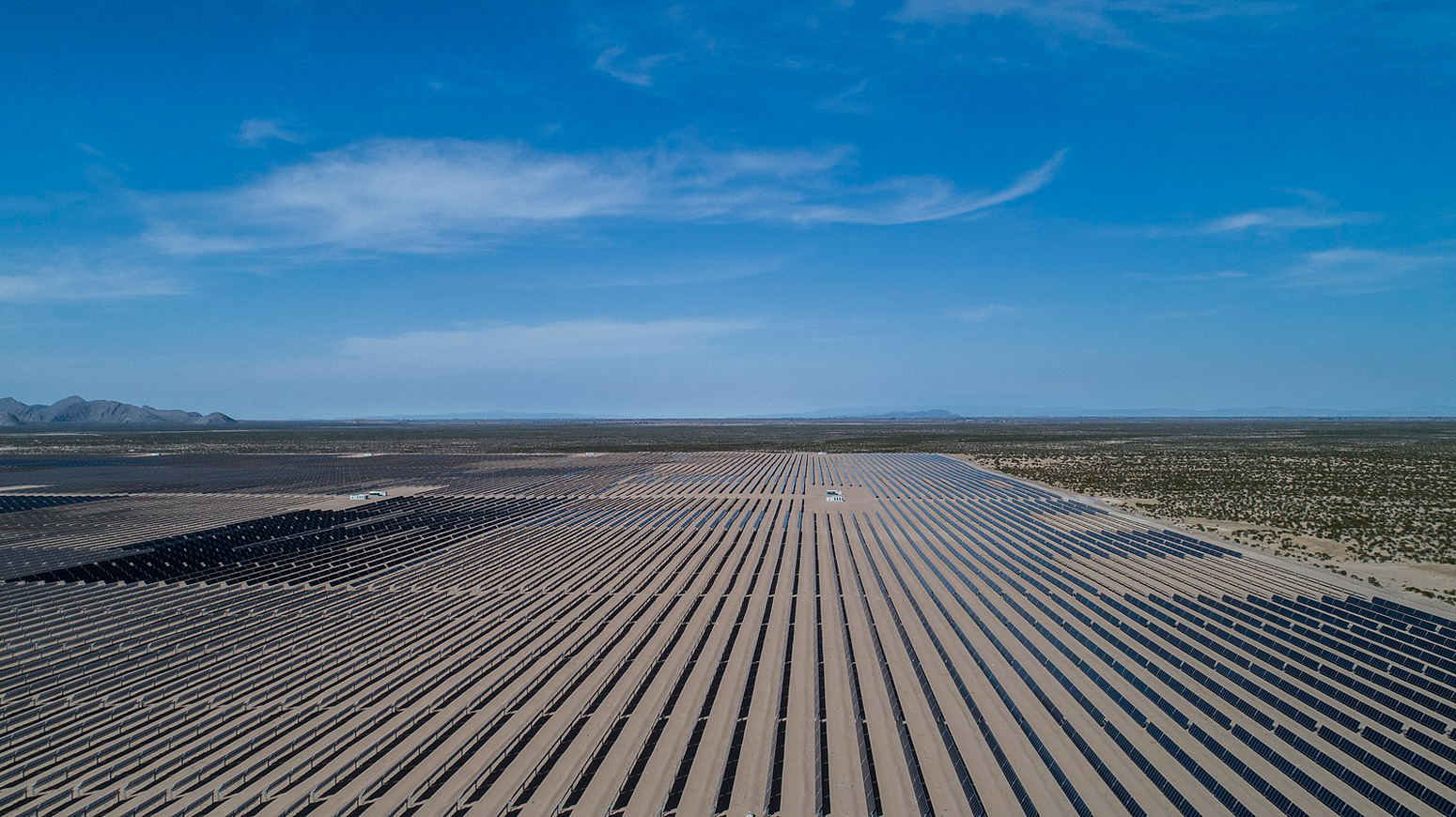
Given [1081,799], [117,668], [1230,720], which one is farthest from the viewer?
[117,668]

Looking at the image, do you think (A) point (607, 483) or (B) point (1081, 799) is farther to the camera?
(A) point (607, 483)

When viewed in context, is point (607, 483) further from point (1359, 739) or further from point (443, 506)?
point (1359, 739)

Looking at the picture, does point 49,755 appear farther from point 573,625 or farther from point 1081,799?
point 1081,799

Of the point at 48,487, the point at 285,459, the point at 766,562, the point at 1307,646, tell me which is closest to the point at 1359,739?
the point at 1307,646

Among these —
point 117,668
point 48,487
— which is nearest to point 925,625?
point 117,668

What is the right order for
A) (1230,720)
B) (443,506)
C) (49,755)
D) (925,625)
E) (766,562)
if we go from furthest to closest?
(443,506) → (766,562) → (925,625) → (1230,720) → (49,755)

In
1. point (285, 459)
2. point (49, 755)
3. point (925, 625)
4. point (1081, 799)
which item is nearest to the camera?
point (1081, 799)
